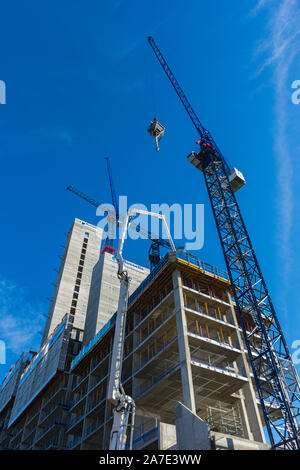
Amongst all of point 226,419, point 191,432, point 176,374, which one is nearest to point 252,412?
point 226,419

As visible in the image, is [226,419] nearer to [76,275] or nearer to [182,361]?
[182,361]

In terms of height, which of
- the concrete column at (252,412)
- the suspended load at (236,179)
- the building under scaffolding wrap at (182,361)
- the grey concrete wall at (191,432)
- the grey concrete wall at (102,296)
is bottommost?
the grey concrete wall at (191,432)

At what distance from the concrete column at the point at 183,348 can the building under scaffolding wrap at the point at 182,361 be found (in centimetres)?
7

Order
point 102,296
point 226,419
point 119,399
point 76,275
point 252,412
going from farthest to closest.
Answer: point 76,275 < point 102,296 < point 252,412 < point 226,419 < point 119,399

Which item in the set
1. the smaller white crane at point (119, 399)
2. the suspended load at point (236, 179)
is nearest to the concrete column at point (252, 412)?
the smaller white crane at point (119, 399)

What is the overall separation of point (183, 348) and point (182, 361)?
1.14 meters

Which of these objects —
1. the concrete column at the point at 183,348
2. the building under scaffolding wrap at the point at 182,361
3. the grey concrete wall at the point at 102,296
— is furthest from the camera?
the grey concrete wall at the point at 102,296

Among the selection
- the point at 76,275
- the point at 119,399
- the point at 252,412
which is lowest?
the point at 119,399

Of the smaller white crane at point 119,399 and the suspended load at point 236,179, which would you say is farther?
the suspended load at point 236,179

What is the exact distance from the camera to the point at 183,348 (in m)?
32.4

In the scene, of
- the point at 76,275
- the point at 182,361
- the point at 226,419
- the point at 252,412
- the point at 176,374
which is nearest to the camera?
the point at 226,419

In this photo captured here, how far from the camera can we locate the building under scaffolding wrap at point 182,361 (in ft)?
105

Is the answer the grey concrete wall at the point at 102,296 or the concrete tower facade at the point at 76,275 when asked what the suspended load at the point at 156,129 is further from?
the concrete tower facade at the point at 76,275

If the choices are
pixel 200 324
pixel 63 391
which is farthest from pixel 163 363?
pixel 63 391
